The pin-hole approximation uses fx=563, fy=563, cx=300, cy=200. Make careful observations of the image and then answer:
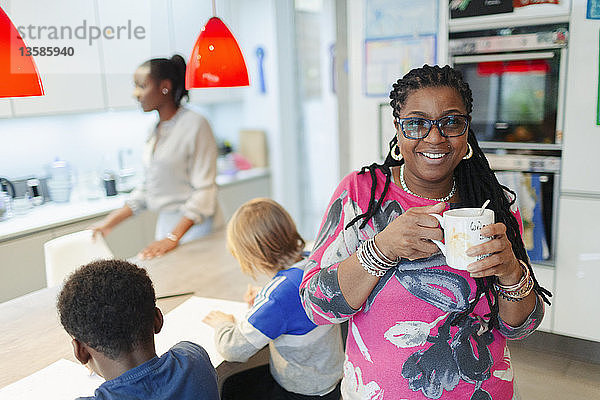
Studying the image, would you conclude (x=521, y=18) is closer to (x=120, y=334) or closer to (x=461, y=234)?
(x=461, y=234)

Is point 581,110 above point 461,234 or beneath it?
above

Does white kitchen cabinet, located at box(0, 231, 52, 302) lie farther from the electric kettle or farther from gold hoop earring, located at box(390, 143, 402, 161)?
gold hoop earring, located at box(390, 143, 402, 161)

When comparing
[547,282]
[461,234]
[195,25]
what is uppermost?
[195,25]

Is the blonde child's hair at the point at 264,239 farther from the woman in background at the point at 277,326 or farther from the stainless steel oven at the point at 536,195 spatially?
the stainless steel oven at the point at 536,195

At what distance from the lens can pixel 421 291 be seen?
1.04 m

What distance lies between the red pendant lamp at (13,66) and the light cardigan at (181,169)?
1062 millimetres

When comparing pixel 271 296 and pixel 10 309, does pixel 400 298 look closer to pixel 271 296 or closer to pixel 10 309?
Result: pixel 271 296

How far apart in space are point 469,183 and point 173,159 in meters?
1.54

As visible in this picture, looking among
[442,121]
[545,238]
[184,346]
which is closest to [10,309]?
[184,346]

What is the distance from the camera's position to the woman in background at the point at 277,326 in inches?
56.7

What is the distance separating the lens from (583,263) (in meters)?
2.42

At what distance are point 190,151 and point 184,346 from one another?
4.51 feet

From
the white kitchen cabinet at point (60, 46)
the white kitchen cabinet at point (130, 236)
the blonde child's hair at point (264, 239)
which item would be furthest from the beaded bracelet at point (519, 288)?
the white kitchen cabinet at point (130, 236)

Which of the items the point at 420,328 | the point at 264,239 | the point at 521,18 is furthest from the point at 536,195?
the point at 420,328
